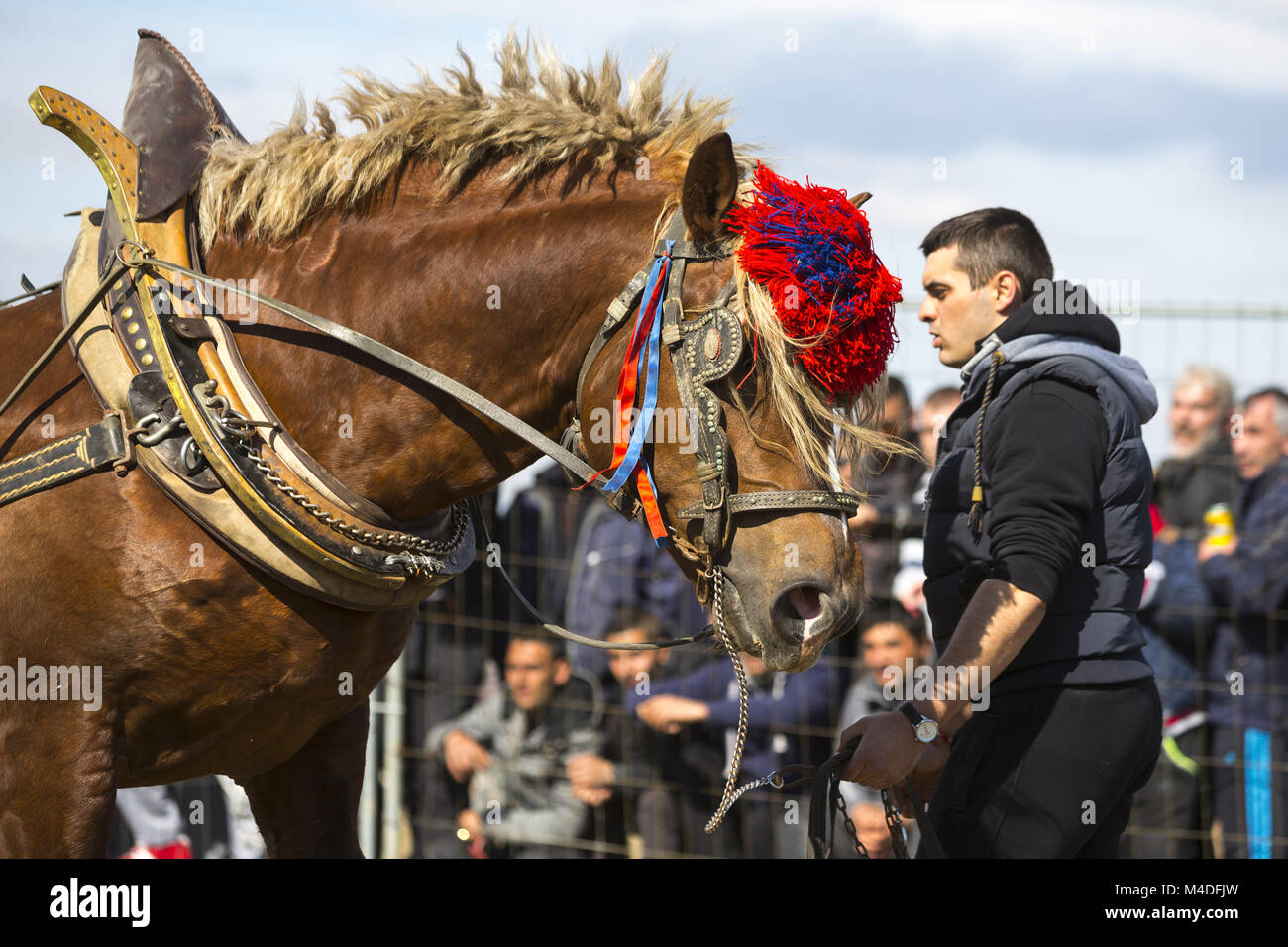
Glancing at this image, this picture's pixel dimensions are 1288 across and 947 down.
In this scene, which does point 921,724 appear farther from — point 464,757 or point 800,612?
point 464,757

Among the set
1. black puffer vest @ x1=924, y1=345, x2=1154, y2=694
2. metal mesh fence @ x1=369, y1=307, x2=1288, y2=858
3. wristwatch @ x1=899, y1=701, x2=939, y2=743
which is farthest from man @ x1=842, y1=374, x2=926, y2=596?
wristwatch @ x1=899, y1=701, x2=939, y2=743

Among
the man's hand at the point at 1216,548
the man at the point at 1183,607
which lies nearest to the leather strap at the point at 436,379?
the man at the point at 1183,607

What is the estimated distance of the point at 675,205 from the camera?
2484mm

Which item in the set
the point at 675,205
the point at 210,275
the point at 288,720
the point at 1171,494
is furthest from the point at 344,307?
the point at 1171,494

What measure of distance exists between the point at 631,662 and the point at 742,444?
11.0 ft

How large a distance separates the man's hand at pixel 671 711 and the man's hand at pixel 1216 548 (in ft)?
6.95

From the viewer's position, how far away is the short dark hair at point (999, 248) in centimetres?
320

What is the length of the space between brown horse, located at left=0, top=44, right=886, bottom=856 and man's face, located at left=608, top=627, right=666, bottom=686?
2891 millimetres

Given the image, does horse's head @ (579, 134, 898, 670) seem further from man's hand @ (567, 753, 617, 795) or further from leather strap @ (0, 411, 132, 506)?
man's hand @ (567, 753, 617, 795)

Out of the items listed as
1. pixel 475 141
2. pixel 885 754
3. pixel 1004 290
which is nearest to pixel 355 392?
pixel 475 141

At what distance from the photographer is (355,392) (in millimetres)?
2596
